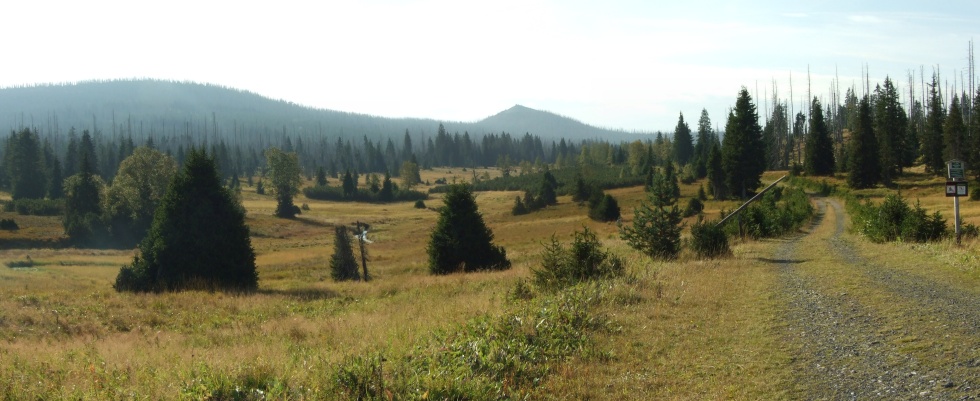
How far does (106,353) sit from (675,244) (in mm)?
17757

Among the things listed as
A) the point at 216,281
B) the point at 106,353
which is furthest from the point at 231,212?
the point at 106,353

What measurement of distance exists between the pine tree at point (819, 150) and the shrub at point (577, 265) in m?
77.8

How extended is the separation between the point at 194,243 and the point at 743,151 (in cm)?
6188

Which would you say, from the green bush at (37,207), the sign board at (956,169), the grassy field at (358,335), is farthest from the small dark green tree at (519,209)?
the sign board at (956,169)

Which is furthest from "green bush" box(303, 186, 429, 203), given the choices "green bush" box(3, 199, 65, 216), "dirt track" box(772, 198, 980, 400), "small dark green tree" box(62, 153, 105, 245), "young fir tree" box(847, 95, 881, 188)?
"dirt track" box(772, 198, 980, 400)

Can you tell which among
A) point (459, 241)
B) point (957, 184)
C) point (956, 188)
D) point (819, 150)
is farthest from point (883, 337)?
point (819, 150)

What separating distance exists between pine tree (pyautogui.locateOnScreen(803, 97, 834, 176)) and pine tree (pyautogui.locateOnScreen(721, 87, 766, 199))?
45.2 feet

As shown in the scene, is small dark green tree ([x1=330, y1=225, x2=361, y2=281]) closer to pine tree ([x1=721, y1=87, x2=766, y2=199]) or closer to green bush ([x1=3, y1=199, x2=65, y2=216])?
pine tree ([x1=721, y1=87, x2=766, y2=199])

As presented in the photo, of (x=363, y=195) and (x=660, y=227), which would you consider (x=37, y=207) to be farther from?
(x=660, y=227)

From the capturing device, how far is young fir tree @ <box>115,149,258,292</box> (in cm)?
2764

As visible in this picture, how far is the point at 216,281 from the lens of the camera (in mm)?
27516

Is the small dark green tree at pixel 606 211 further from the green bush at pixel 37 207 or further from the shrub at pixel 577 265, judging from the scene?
the green bush at pixel 37 207

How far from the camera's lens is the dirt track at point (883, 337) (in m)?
6.60

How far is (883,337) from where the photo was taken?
28.3ft
